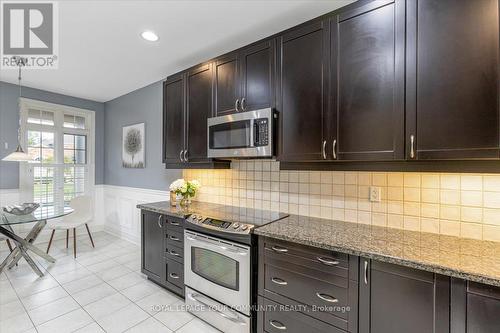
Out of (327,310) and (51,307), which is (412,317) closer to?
(327,310)

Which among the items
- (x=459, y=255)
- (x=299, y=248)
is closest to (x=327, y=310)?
(x=299, y=248)

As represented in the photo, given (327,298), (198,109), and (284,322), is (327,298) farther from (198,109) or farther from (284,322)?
(198,109)

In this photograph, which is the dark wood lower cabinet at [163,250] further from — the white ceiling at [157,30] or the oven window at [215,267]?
the white ceiling at [157,30]

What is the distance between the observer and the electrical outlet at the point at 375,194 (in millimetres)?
1874

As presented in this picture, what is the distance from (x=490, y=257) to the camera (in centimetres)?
125

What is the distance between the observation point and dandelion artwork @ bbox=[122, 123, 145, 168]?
3941mm

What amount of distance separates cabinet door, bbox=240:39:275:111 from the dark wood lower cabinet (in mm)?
1348

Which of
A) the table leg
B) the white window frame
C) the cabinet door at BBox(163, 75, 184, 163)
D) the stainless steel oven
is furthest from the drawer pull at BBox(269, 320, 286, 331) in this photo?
the white window frame

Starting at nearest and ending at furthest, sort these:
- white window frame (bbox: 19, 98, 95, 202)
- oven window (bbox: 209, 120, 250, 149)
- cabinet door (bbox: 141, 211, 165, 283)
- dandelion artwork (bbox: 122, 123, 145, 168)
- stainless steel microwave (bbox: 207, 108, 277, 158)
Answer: stainless steel microwave (bbox: 207, 108, 277, 158), oven window (bbox: 209, 120, 250, 149), cabinet door (bbox: 141, 211, 165, 283), white window frame (bbox: 19, 98, 95, 202), dandelion artwork (bbox: 122, 123, 145, 168)

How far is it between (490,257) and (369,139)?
0.86 m

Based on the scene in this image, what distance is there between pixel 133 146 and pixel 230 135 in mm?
2582

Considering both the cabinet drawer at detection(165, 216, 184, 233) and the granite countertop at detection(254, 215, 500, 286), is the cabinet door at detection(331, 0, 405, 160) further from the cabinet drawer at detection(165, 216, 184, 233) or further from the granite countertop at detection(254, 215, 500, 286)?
the cabinet drawer at detection(165, 216, 184, 233)

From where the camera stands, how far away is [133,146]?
161 inches

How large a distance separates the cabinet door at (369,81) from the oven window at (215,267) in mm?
1212
